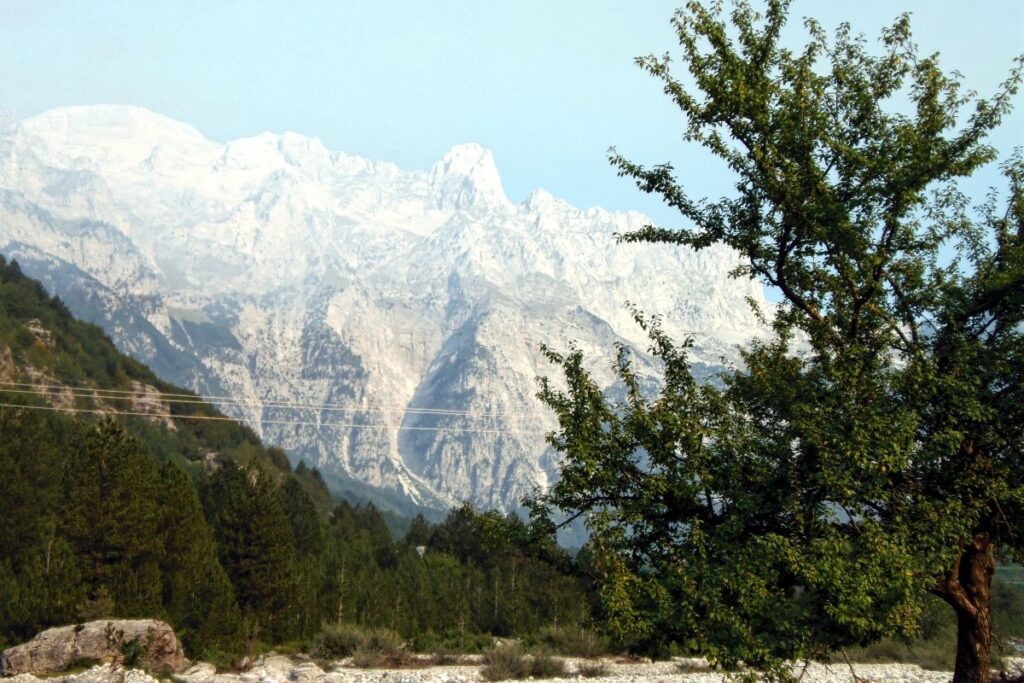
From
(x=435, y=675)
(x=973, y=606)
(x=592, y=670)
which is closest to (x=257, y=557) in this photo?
(x=435, y=675)

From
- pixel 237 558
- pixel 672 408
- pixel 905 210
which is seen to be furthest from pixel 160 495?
pixel 905 210

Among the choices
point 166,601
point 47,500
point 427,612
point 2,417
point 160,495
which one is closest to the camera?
point 166,601

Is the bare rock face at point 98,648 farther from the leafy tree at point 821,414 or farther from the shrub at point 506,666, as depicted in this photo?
the leafy tree at point 821,414

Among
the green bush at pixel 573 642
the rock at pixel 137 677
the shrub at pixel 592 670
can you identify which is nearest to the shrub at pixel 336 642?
the green bush at pixel 573 642

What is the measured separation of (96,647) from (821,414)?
36381 millimetres

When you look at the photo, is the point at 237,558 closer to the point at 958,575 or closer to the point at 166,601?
the point at 166,601

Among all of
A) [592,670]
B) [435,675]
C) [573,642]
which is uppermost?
[592,670]

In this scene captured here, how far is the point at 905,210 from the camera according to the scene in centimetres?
2214

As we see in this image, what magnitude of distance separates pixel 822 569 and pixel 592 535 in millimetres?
4492

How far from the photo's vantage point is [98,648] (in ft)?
143

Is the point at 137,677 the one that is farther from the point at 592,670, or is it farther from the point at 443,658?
the point at 443,658

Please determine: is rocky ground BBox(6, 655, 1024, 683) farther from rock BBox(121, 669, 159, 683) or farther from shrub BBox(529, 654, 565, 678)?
shrub BBox(529, 654, 565, 678)

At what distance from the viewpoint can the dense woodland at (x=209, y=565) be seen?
5025 centimetres

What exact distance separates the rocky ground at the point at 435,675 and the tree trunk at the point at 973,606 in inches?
520
